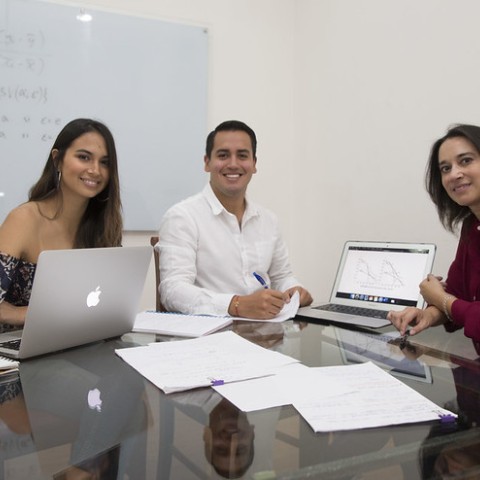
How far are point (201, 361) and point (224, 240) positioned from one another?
3.07 ft

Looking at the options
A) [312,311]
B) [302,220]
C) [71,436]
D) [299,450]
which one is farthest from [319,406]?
[302,220]

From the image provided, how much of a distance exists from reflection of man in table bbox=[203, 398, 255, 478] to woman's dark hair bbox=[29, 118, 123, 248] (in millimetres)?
1005

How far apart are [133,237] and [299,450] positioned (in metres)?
1.90

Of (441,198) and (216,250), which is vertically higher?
(441,198)

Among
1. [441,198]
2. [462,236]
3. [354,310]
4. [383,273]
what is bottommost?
[354,310]

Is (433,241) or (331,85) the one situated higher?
(331,85)

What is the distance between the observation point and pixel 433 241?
6.02ft

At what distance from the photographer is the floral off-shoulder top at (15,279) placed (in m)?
1.24

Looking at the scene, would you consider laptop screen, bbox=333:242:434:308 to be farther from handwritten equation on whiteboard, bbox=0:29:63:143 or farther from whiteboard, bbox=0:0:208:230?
handwritten equation on whiteboard, bbox=0:29:63:143

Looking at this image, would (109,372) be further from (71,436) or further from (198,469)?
(198,469)

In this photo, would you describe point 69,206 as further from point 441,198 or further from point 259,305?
point 441,198

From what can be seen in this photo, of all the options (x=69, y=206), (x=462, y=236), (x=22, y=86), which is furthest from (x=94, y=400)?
(x=22, y=86)

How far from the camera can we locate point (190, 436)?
1.93 ft

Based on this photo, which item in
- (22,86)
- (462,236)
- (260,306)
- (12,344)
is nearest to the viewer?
(12,344)
